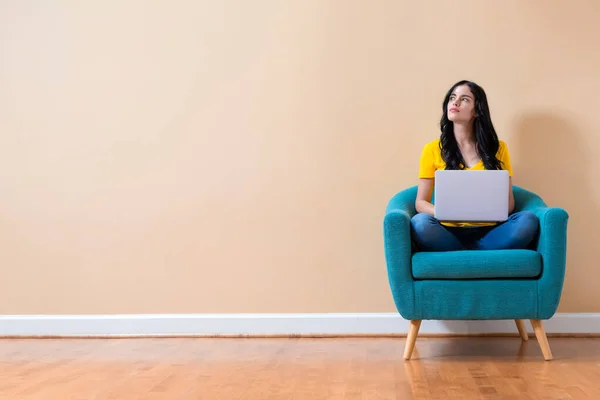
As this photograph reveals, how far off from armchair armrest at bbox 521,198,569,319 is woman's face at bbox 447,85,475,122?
2.18ft

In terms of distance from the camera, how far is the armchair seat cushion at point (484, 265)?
9.62 feet

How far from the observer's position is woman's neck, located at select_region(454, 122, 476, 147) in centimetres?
349

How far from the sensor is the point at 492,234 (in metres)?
3.22

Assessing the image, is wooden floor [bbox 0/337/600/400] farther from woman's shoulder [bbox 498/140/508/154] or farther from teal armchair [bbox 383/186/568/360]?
woman's shoulder [bbox 498/140/508/154]

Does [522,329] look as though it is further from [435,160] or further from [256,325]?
[256,325]

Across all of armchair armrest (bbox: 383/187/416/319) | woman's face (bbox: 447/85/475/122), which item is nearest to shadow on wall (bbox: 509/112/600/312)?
woman's face (bbox: 447/85/475/122)

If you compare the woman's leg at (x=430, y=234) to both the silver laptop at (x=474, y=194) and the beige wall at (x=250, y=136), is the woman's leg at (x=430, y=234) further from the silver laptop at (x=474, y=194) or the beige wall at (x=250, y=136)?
the beige wall at (x=250, y=136)

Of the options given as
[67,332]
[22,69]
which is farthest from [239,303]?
[22,69]

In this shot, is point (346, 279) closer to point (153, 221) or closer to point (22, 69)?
point (153, 221)

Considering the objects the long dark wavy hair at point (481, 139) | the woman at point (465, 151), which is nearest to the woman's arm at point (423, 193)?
the woman at point (465, 151)

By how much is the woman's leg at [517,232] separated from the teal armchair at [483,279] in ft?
0.14

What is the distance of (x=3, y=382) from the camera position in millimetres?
2670

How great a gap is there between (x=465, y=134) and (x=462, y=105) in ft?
0.49

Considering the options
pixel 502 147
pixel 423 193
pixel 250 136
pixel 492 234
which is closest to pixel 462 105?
pixel 502 147
